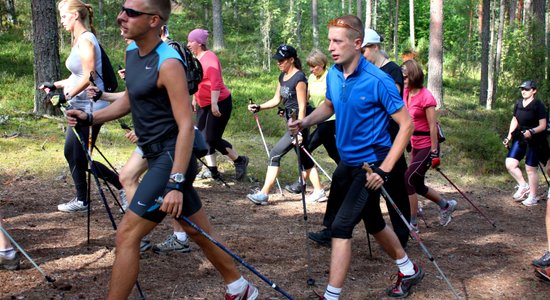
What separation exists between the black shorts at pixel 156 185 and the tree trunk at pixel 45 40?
27.6ft

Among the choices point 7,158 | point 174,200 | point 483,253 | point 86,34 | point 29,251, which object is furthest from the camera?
point 7,158

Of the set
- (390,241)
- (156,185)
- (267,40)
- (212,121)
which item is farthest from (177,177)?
(267,40)

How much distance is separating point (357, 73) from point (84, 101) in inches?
129

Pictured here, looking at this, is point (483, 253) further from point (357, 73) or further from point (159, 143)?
point (159, 143)

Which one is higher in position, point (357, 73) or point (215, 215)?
point (357, 73)

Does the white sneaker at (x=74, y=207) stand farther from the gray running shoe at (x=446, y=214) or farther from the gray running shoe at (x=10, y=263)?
the gray running shoe at (x=446, y=214)

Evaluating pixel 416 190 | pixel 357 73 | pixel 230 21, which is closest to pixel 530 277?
pixel 416 190

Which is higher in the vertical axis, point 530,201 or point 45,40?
point 45,40

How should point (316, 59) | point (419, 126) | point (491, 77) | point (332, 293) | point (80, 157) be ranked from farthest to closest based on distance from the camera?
point (491, 77) → point (316, 59) → point (419, 126) → point (80, 157) → point (332, 293)

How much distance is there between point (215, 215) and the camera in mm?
7723

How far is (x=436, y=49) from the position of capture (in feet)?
62.8

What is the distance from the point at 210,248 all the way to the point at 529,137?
23.2 feet

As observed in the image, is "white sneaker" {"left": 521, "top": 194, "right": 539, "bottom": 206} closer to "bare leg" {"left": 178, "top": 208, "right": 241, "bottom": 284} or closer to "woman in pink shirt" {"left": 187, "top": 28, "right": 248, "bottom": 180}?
"woman in pink shirt" {"left": 187, "top": 28, "right": 248, "bottom": 180}

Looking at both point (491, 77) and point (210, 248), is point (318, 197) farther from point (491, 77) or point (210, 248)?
point (491, 77)
